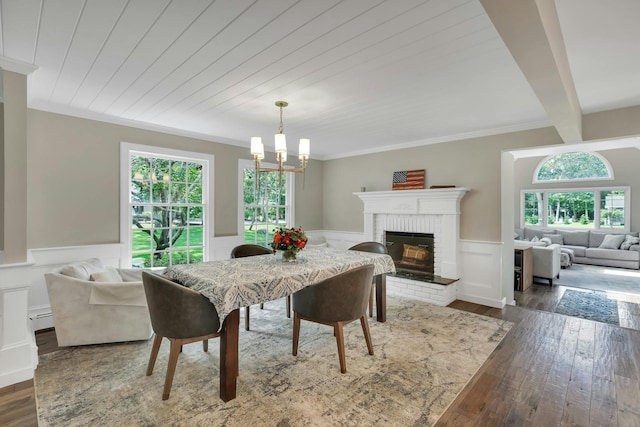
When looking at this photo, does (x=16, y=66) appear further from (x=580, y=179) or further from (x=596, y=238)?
(x=580, y=179)

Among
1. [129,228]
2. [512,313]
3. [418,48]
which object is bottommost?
[512,313]

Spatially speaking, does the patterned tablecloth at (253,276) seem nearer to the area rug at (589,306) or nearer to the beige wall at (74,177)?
the beige wall at (74,177)

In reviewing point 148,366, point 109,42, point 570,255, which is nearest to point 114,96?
point 109,42

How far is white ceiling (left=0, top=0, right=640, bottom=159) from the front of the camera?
1.70 m

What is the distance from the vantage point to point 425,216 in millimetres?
4852

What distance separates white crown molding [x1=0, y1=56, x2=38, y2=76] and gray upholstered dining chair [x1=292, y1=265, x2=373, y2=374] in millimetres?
2742

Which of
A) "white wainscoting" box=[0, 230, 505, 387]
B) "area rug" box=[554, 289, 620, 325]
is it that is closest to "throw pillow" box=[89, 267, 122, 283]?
"white wainscoting" box=[0, 230, 505, 387]

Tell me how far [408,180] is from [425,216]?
2.15ft

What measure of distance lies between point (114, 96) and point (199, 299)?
7.66 feet

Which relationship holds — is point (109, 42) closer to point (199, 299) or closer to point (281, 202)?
point (199, 299)

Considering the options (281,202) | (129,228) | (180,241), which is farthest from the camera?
(281,202)

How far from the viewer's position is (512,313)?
12.7 ft

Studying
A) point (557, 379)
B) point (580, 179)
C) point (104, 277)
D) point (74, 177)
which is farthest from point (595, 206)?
point (74, 177)

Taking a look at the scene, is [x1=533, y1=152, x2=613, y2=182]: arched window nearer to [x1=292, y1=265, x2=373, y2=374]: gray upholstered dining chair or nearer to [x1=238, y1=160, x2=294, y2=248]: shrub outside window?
[x1=238, y1=160, x2=294, y2=248]: shrub outside window
